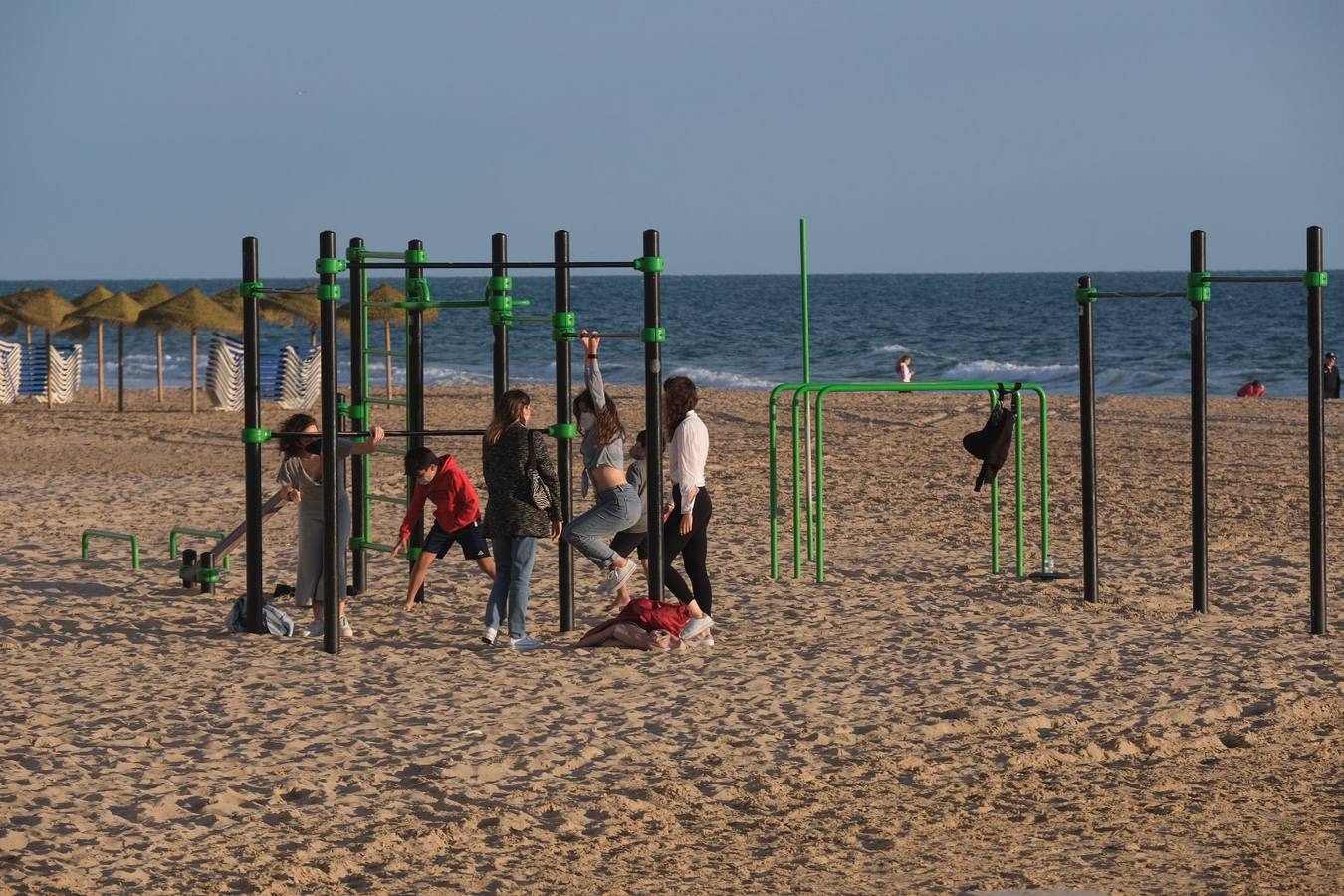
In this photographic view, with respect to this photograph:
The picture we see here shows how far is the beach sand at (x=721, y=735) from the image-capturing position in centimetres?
545

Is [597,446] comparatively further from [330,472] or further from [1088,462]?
[1088,462]

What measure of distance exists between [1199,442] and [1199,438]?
1.1 inches

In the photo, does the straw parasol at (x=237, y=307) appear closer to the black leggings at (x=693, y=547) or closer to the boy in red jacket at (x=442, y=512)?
the boy in red jacket at (x=442, y=512)

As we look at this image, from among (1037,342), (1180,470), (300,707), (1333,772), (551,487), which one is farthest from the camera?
(1037,342)

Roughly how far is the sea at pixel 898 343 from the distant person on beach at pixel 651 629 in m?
26.7

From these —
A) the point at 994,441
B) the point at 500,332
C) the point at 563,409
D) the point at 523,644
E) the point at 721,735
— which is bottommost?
the point at 721,735

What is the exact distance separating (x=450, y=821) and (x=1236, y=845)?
8.44 ft

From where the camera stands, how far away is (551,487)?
8.61 m

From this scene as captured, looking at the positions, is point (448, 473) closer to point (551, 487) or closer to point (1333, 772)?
point (551, 487)

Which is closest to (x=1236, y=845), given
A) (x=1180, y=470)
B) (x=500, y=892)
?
(x=500, y=892)

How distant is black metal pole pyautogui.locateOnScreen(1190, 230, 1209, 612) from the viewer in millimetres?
9492

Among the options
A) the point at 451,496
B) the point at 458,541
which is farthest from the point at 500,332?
the point at 458,541

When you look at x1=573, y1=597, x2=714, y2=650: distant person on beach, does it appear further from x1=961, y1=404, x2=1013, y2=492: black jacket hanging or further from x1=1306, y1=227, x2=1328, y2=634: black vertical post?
x1=1306, y1=227, x2=1328, y2=634: black vertical post

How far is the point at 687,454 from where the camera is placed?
885 cm
